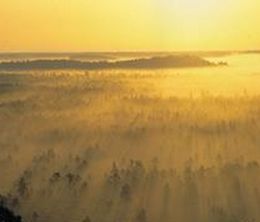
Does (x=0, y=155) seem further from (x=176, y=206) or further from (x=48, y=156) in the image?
(x=176, y=206)

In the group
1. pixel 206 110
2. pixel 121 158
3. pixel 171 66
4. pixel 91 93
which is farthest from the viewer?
pixel 171 66

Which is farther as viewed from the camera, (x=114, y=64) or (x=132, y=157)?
(x=114, y=64)

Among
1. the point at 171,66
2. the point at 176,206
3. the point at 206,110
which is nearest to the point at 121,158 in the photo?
the point at 176,206

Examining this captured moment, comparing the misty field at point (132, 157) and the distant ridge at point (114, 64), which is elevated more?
the distant ridge at point (114, 64)

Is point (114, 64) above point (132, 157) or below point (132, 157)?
above

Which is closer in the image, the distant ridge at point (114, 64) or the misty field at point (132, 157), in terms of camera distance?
the misty field at point (132, 157)

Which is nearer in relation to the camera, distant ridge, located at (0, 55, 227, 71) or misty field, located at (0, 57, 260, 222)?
misty field, located at (0, 57, 260, 222)

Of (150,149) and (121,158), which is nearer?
(121,158)

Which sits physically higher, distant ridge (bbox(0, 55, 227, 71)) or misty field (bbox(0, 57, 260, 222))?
distant ridge (bbox(0, 55, 227, 71))
